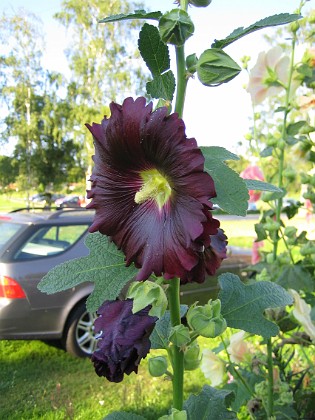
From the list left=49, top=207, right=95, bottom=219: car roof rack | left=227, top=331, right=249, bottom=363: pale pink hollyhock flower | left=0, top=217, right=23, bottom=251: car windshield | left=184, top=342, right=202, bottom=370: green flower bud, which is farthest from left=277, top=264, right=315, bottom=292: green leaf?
left=49, top=207, right=95, bottom=219: car roof rack

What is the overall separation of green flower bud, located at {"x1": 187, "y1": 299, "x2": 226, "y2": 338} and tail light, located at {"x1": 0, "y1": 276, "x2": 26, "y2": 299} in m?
3.68

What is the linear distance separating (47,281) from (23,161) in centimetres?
1975

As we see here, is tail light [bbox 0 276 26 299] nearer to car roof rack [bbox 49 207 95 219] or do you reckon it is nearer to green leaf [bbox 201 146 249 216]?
car roof rack [bbox 49 207 95 219]

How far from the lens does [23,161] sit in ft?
64.3

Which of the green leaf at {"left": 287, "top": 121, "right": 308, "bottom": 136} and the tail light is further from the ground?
the green leaf at {"left": 287, "top": 121, "right": 308, "bottom": 136}

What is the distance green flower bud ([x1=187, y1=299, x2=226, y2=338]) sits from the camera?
0.61 metres

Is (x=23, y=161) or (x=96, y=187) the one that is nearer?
(x=96, y=187)

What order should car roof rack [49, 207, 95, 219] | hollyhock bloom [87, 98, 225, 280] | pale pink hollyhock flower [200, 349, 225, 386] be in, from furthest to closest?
car roof rack [49, 207, 95, 219] < pale pink hollyhock flower [200, 349, 225, 386] < hollyhock bloom [87, 98, 225, 280]

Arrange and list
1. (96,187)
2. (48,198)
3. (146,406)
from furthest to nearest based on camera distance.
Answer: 1. (48,198)
2. (146,406)
3. (96,187)

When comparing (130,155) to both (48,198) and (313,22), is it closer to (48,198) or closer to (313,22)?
(313,22)

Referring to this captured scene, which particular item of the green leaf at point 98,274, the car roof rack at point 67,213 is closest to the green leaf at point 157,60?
the green leaf at point 98,274

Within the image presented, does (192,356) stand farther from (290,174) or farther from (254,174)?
(254,174)

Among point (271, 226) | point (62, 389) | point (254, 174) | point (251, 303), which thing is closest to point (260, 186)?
point (251, 303)

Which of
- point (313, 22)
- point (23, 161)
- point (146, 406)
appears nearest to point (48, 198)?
point (23, 161)
